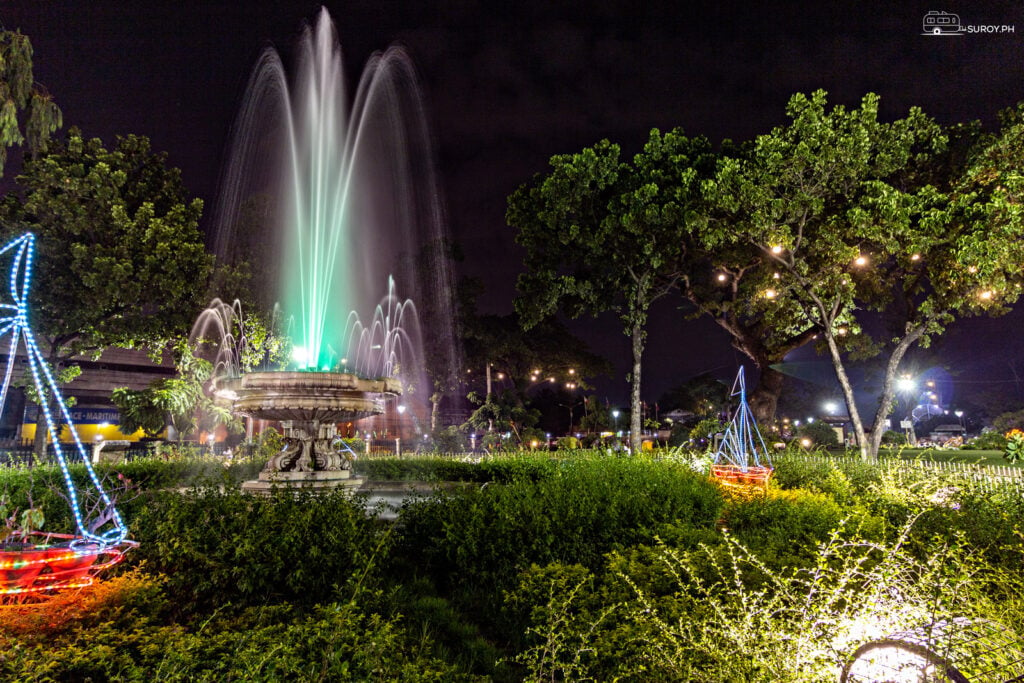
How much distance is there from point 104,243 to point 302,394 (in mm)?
17824

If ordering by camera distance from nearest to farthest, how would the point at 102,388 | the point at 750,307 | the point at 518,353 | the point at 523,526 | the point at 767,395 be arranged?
the point at 523,526
the point at 750,307
the point at 767,395
the point at 518,353
the point at 102,388

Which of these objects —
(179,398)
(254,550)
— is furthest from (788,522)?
(179,398)

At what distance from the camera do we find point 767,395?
26.8 m

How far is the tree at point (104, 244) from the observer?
20469 millimetres

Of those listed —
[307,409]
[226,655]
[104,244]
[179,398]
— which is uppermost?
[104,244]

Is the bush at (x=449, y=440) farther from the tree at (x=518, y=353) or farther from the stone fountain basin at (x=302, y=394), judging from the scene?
the stone fountain basin at (x=302, y=394)

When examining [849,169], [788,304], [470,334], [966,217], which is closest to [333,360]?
[470,334]

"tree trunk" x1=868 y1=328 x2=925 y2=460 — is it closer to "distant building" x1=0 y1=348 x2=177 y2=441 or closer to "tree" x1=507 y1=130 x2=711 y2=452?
"tree" x1=507 y1=130 x2=711 y2=452

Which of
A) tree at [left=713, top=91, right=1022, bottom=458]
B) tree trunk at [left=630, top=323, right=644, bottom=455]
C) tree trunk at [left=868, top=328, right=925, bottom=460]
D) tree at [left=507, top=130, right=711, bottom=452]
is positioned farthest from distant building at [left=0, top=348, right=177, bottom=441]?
tree trunk at [left=868, top=328, right=925, bottom=460]

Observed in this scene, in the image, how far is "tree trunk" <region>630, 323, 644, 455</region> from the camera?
23.5 metres

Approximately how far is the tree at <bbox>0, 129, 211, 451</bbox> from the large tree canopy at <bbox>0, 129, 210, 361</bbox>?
0.11ft

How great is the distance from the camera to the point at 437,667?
3.69 meters

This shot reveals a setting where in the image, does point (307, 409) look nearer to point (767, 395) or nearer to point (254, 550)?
point (254, 550)

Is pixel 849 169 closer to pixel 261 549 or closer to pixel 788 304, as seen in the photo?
pixel 788 304
